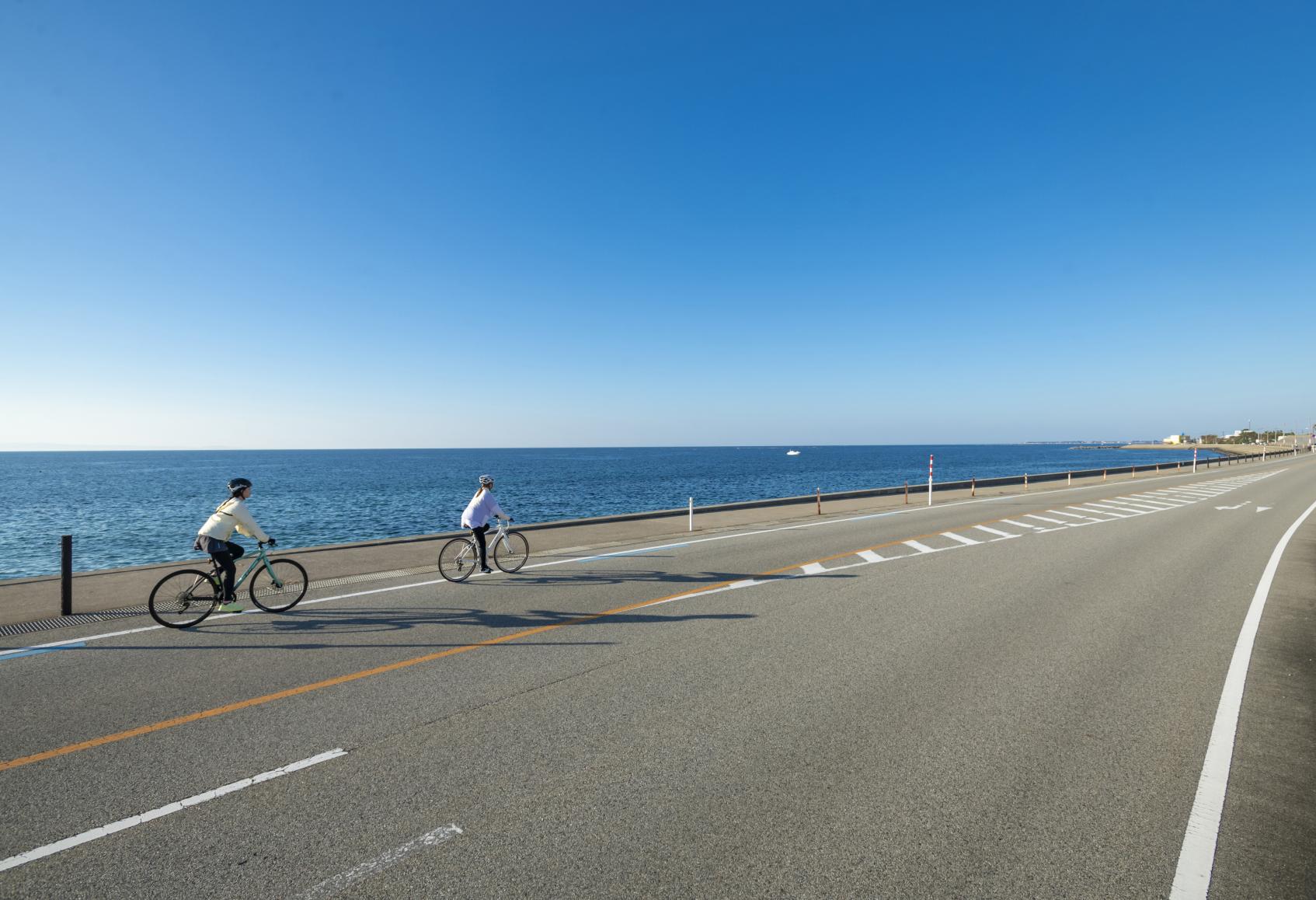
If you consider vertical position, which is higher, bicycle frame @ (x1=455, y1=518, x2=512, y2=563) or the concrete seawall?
bicycle frame @ (x1=455, y1=518, x2=512, y2=563)

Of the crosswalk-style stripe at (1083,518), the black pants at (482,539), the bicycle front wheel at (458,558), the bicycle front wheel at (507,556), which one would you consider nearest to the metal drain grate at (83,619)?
the bicycle front wheel at (458,558)

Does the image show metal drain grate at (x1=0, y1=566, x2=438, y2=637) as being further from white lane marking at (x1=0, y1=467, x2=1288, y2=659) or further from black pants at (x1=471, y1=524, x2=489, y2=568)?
black pants at (x1=471, y1=524, x2=489, y2=568)

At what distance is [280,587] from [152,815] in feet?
17.9

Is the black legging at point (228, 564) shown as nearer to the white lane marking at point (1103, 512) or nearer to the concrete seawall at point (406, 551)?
A: the concrete seawall at point (406, 551)

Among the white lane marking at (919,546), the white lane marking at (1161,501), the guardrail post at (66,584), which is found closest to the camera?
the guardrail post at (66,584)

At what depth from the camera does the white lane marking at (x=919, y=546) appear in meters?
13.6

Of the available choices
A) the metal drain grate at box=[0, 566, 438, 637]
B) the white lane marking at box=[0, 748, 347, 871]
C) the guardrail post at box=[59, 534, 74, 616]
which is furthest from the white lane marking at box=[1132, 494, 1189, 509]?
the guardrail post at box=[59, 534, 74, 616]

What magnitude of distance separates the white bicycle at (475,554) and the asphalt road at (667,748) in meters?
1.62

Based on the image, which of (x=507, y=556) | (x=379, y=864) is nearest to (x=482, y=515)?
(x=507, y=556)

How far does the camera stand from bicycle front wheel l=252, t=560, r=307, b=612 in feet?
28.4

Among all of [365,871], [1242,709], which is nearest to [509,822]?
[365,871]

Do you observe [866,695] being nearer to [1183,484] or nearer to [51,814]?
[51,814]

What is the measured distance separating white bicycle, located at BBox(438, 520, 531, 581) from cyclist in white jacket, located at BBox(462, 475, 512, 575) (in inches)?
4.3

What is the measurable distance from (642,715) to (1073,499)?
28.3m
